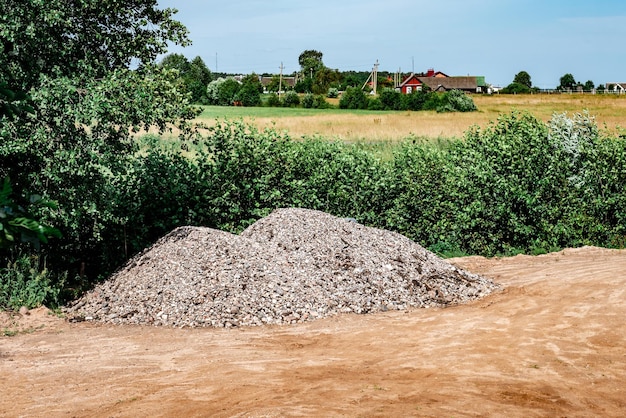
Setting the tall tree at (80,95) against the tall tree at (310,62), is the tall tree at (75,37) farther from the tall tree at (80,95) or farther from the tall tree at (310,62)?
the tall tree at (310,62)

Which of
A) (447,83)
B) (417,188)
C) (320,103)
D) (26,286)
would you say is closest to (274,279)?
(26,286)

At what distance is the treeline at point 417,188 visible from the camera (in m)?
15.4

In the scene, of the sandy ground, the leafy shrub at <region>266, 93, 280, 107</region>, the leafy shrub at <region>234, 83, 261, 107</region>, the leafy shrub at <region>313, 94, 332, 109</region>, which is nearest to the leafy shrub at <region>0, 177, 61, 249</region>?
the sandy ground

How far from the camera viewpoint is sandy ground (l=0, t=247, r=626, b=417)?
7.44 m

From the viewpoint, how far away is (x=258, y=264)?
40.3 feet

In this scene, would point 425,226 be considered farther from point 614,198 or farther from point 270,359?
point 270,359

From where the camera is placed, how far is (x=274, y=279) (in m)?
11.9

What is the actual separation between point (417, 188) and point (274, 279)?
5349 millimetres

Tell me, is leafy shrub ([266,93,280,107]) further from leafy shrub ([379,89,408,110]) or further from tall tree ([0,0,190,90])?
tall tree ([0,0,190,90])

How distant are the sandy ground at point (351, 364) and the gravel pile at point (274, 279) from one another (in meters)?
0.45

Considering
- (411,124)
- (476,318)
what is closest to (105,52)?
(476,318)

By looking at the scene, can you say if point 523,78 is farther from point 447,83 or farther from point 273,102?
point 273,102

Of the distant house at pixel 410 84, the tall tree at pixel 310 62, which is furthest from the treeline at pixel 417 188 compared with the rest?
the tall tree at pixel 310 62

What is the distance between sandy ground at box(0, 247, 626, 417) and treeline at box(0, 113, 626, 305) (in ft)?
12.1
